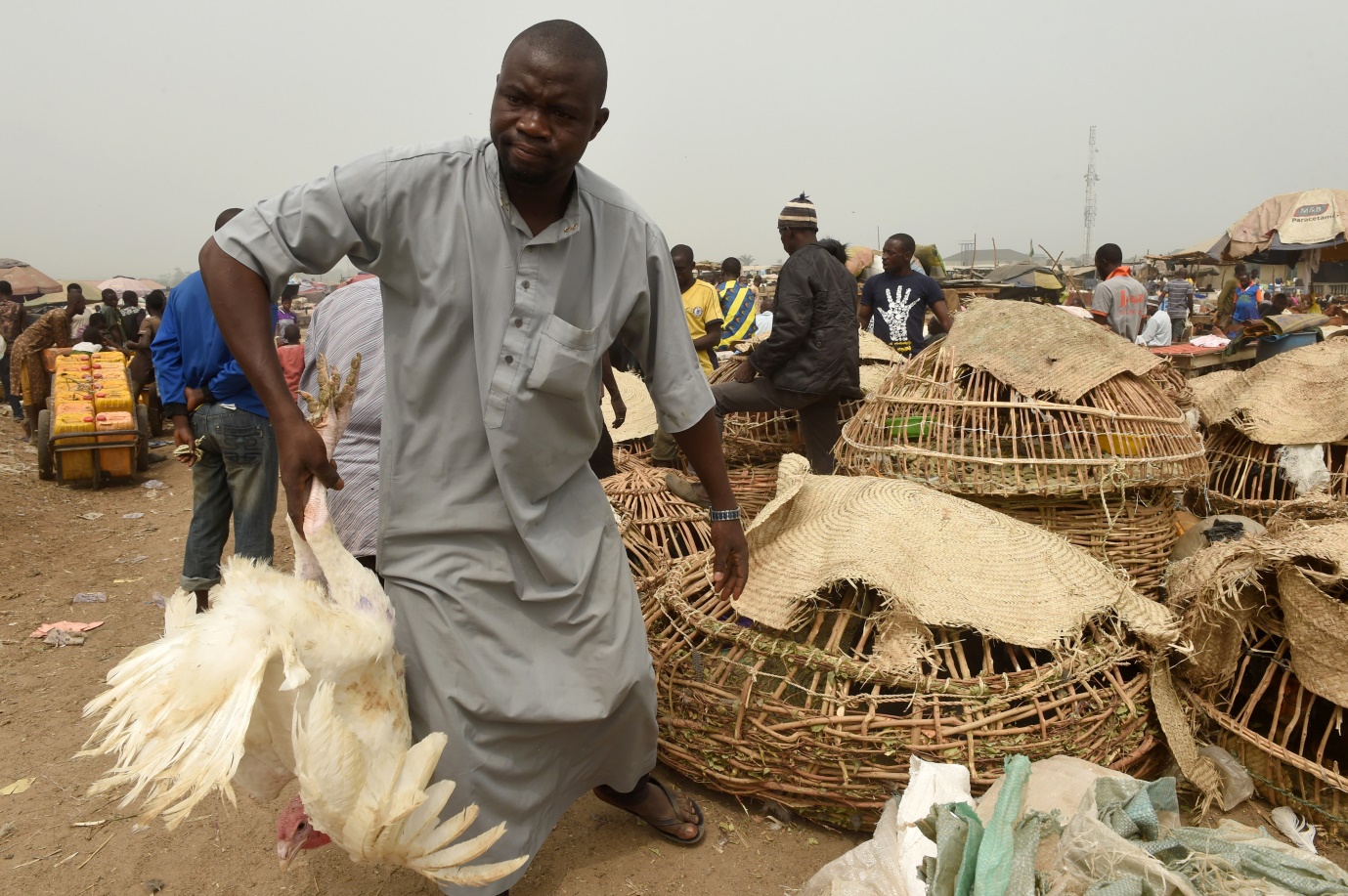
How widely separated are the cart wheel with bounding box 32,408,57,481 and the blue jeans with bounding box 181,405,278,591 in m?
5.30

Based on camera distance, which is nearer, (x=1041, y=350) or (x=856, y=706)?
(x=856, y=706)

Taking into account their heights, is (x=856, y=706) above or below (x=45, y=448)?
above

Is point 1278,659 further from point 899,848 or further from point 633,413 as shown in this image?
point 633,413

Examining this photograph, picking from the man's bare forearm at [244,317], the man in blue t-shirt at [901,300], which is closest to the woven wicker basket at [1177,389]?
the man in blue t-shirt at [901,300]

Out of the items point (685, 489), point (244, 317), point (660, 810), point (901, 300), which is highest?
point (244, 317)

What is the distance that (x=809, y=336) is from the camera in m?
4.53

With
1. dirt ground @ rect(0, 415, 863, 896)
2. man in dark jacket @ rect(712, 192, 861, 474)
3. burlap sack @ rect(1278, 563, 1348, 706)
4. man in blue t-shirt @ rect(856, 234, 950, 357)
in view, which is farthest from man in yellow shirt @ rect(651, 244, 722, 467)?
burlap sack @ rect(1278, 563, 1348, 706)

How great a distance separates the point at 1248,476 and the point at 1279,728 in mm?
1822

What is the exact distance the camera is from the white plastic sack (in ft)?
6.38

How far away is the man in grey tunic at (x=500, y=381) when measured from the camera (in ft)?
5.84

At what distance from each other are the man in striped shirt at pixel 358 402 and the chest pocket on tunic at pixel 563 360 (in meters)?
0.83

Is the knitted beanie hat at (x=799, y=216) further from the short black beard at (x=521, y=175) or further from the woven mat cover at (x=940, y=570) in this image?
the short black beard at (x=521, y=175)

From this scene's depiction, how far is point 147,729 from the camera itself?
1.57m

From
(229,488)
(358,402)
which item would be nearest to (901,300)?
(229,488)
